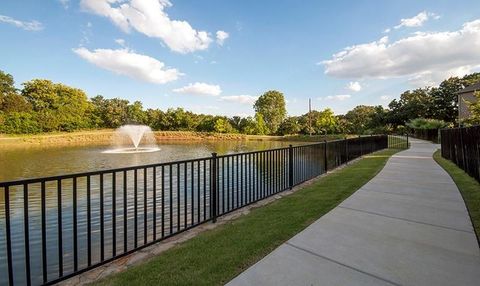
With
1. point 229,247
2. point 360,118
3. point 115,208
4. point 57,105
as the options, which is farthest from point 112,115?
point 229,247

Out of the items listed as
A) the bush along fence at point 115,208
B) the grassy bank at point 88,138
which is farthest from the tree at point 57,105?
the bush along fence at point 115,208

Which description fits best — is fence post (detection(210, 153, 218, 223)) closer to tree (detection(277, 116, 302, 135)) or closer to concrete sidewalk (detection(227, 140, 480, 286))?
concrete sidewalk (detection(227, 140, 480, 286))

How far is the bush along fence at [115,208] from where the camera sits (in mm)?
2701

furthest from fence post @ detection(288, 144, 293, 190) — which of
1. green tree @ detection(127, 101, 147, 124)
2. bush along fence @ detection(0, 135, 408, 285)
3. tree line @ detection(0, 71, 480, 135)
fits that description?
green tree @ detection(127, 101, 147, 124)

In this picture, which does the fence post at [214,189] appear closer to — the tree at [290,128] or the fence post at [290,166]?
the fence post at [290,166]

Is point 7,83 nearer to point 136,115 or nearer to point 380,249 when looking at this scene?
point 136,115

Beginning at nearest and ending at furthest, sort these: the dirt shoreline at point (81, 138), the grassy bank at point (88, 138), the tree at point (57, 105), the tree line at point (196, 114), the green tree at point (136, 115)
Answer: the dirt shoreline at point (81, 138) < the grassy bank at point (88, 138) < the tree line at point (196, 114) < the tree at point (57, 105) < the green tree at point (136, 115)

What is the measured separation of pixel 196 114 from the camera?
188ft

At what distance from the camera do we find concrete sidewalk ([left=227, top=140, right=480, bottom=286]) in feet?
7.83

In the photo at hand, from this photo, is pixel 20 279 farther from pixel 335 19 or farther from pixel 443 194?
pixel 335 19

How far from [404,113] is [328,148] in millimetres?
44009

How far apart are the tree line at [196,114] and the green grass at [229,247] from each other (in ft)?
131

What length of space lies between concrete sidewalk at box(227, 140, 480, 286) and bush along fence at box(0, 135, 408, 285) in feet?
5.14

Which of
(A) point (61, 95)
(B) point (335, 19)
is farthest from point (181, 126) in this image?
(B) point (335, 19)
